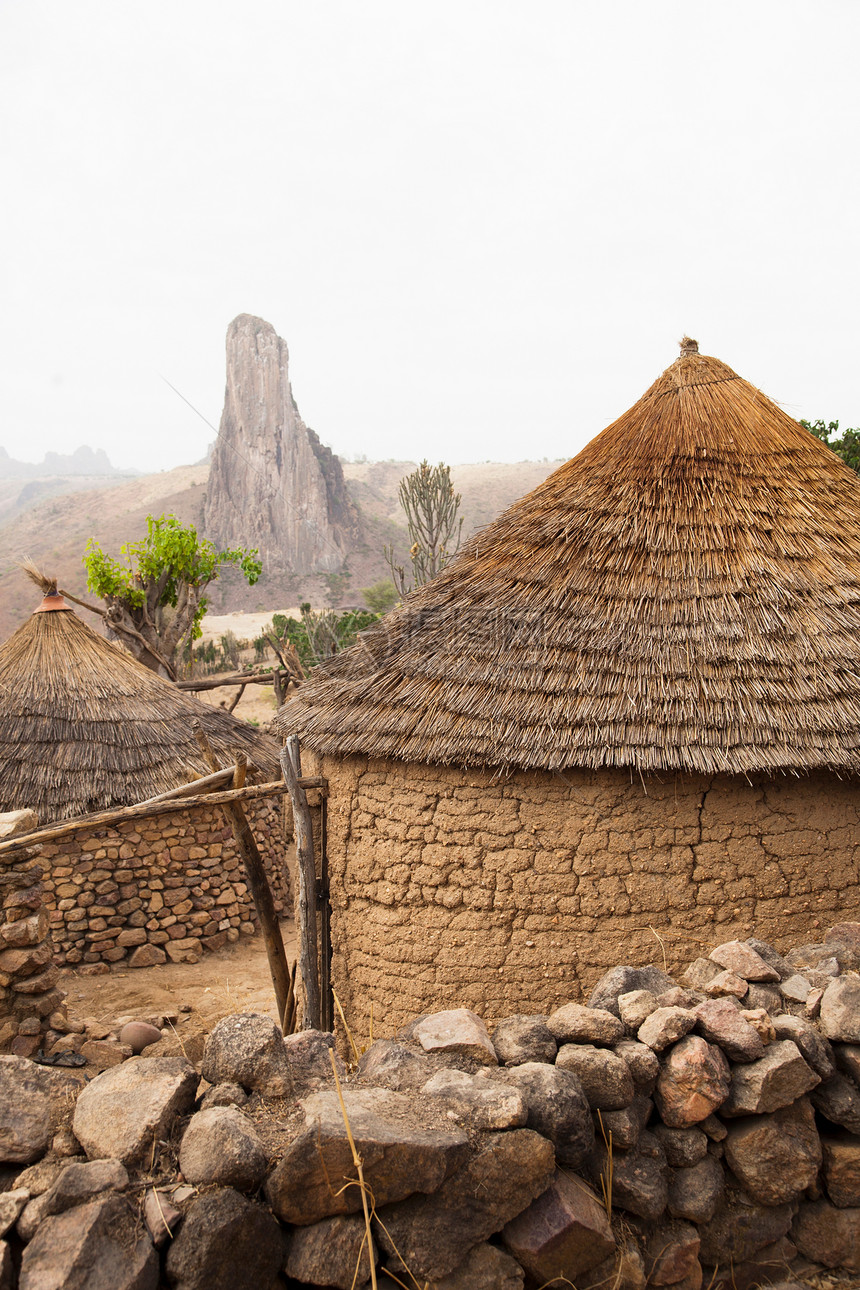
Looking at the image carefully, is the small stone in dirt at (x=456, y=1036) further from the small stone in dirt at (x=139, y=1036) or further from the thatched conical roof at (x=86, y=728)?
the thatched conical roof at (x=86, y=728)

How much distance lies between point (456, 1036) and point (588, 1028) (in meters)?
0.47

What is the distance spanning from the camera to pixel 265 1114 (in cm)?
265

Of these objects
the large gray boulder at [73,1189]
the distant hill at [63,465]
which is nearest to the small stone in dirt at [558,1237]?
the large gray boulder at [73,1189]

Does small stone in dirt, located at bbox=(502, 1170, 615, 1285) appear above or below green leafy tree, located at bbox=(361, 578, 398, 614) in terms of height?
above

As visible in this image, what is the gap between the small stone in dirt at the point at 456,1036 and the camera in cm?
302

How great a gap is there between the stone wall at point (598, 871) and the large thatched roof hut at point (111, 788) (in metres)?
4.30

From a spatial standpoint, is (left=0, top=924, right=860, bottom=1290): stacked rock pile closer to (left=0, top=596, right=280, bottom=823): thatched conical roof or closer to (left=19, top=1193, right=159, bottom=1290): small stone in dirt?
(left=19, top=1193, right=159, bottom=1290): small stone in dirt

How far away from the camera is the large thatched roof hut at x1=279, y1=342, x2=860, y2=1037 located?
528 centimetres

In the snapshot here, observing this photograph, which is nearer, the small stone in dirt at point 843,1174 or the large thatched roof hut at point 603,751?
the small stone in dirt at point 843,1174

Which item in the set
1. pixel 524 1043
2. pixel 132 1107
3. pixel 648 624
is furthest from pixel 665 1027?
pixel 648 624

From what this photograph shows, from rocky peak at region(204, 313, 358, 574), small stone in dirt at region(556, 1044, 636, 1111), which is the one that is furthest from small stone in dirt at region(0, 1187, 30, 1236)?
rocky peak at region(204, 313, 358, 574)

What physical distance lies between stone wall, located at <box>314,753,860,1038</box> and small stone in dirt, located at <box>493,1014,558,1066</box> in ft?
7.18

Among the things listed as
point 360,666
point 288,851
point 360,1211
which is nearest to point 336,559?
point 288,851

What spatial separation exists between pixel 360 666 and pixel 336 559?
58077 millimetres
